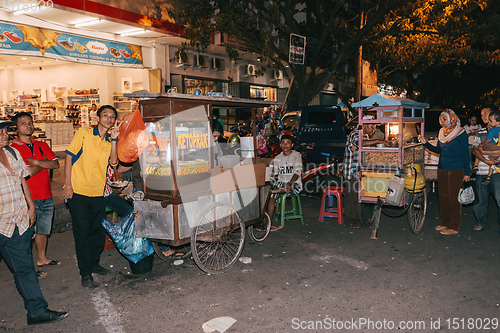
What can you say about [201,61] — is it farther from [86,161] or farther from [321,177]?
[86,161]

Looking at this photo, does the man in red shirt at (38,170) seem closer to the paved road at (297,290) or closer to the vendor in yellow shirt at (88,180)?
the paved road at (297,290)

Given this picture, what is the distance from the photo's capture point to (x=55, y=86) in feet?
56.5

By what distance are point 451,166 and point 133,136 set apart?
16.9 feet

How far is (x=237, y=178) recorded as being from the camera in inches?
200

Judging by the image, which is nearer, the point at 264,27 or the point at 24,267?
the point at 24,267

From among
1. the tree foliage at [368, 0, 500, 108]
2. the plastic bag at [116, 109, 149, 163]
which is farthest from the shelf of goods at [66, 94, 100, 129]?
the plastic bag at [116, 109, 149, 163]

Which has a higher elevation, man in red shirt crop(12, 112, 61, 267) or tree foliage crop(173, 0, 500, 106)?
tree foliage crop(173, 0, 500, 106)

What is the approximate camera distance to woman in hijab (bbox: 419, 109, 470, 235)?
642 centimetres

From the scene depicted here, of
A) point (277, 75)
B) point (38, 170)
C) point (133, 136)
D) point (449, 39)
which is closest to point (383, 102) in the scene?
point (133, 136)

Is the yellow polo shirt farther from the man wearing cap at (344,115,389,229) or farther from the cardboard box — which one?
the man wearing cap at (344,115,389,229)

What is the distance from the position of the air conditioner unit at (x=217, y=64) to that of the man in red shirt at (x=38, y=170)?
12918mm

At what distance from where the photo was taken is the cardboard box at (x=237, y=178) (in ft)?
15.9

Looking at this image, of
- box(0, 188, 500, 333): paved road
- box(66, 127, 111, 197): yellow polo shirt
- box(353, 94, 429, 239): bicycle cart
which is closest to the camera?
box(0, 188, 500, 333): paved road

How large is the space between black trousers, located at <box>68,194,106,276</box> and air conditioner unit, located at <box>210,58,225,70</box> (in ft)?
44.3
